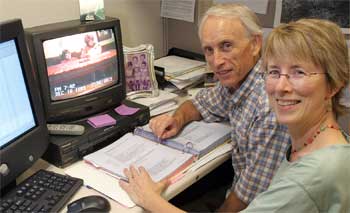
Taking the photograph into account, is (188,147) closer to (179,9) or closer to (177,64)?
(177,64)

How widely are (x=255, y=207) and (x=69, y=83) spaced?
2.57 feet

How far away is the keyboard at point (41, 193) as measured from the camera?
0.97 metres

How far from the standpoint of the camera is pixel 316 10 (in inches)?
63.8

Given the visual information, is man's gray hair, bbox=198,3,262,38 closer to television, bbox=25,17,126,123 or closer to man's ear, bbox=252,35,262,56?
man's ear, bbox=252,35,262,56

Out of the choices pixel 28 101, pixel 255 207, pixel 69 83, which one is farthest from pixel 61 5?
pixel 255 207

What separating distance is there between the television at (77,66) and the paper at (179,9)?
0.64 metres

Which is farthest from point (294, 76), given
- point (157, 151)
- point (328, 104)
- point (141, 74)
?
point (141, 74)

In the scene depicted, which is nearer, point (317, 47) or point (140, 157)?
point (317, 47)

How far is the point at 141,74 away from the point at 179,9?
522 millimetres

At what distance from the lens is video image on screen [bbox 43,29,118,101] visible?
4.27 ft

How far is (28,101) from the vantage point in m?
1.11

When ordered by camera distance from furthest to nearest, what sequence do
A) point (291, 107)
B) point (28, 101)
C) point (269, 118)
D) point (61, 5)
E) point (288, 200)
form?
point (61, 5), point (269, 118), point (28, 101), point (291, 107), point (288, 200)

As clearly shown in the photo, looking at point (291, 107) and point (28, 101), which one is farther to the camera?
point (28, 101)

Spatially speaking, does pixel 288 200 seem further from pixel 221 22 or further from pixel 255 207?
pixel 221 22
